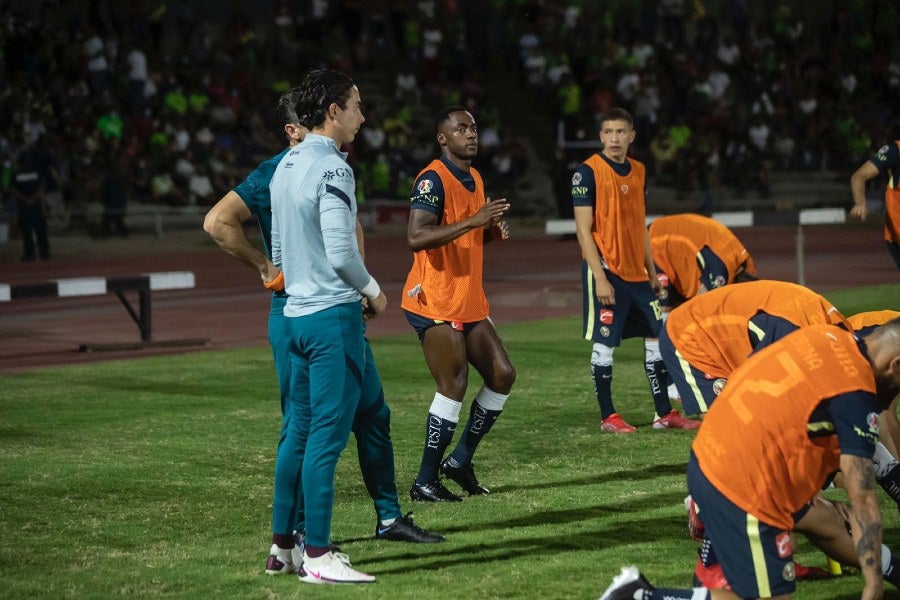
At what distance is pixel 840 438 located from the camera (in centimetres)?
496

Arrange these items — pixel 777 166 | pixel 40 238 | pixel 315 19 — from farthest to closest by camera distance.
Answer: pixel 777 166, pixel 315 19, pixel 40 238

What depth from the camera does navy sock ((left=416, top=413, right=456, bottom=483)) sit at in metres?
7.96

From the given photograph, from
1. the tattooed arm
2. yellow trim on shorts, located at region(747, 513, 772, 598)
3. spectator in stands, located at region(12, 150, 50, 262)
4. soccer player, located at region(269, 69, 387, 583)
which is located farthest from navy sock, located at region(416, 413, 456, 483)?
spectator in stands, located at region(12, 150, 50, 262)

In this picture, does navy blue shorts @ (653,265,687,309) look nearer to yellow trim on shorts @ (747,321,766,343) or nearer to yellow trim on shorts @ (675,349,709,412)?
yellow trim on shorts @ (675,349,709,412)

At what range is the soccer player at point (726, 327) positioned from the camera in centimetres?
660

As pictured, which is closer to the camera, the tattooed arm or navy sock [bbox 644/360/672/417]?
the tattooed arm

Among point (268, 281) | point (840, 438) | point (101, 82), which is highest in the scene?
point (101, 82)

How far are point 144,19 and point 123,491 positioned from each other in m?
21.7


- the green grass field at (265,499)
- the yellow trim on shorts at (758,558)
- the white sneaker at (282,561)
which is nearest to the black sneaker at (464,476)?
the green grass field at (265,499)

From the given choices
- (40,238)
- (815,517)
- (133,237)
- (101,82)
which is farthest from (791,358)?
(101,82)

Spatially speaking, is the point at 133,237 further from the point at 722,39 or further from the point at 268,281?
the point at 268,281

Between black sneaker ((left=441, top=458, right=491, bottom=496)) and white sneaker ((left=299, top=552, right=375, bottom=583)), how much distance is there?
6.19 ft

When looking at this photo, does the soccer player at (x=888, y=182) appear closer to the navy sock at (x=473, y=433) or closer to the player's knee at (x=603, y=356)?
the player's knee at (x=603, y=356)

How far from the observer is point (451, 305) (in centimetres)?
793
